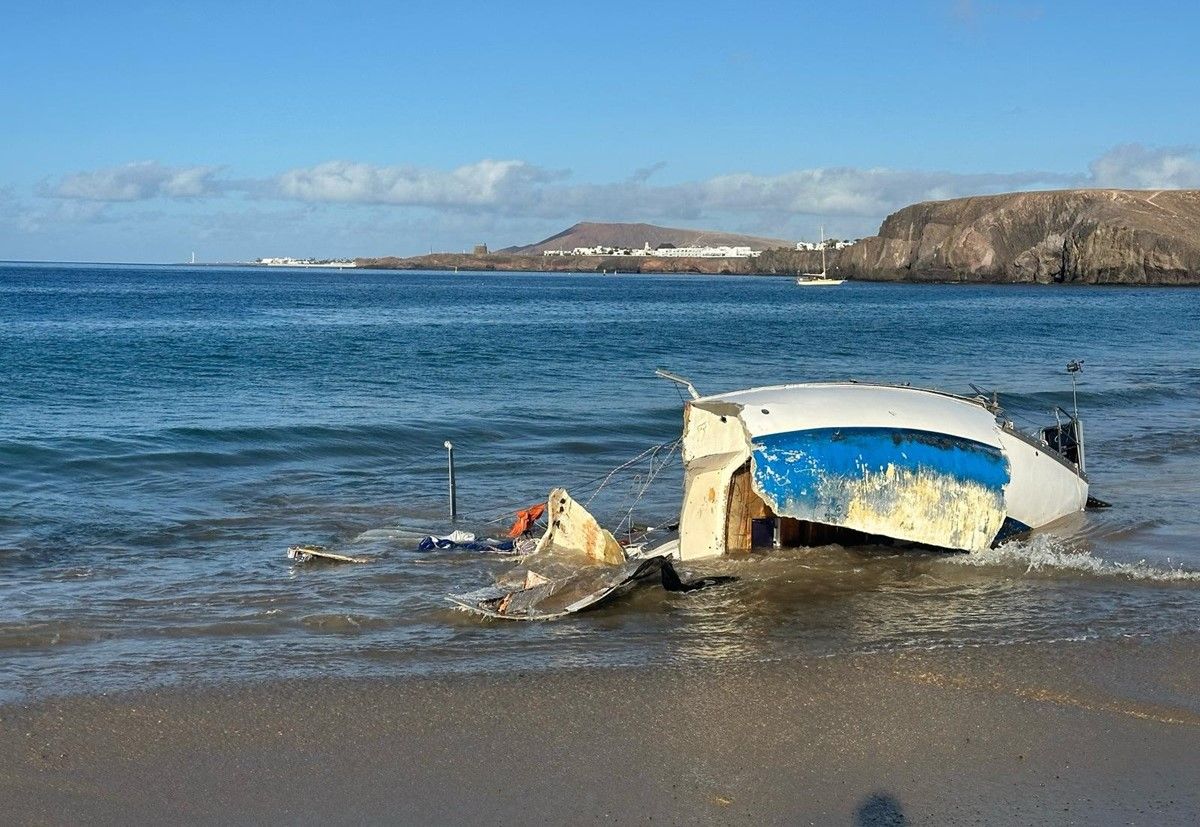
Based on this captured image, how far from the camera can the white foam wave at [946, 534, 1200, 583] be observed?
11.7 m

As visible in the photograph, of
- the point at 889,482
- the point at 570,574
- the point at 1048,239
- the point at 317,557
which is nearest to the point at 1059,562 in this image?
the point at 889,482

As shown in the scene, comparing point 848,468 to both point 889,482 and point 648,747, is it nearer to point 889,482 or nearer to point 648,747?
point 889,482

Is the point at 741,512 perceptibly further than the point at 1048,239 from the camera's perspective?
No

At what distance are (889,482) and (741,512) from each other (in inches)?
61.0

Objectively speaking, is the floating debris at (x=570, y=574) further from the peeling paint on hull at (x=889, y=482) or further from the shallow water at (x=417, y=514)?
the peeling paint on hull at (x=889, y=482)

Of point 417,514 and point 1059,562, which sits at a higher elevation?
point 1059,562

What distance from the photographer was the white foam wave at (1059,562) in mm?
11719

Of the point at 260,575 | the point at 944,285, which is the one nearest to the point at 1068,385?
the point at 260,575

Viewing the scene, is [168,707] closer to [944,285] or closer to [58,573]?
[58,573]

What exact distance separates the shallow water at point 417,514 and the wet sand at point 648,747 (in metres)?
0.67

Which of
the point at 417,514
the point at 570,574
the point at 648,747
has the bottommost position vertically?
the point at 417,514

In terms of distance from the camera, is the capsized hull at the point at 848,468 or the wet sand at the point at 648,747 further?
the capsized hull at the point at 848,468

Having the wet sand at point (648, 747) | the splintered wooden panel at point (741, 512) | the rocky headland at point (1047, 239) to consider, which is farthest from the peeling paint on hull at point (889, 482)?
the rocky headland at point (1047, 239)

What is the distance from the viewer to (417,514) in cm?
1584
